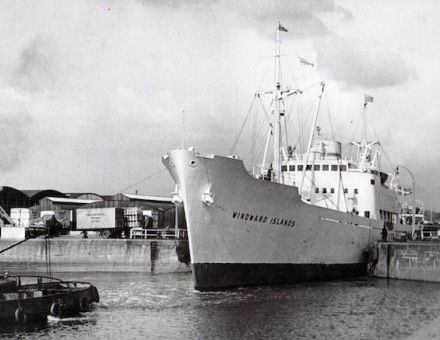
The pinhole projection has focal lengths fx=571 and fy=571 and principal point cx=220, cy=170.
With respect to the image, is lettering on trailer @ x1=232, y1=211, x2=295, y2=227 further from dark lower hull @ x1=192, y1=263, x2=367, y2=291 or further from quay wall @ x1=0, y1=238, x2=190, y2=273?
quay wall @ x1=0, y1=238, x2=190, y2=273

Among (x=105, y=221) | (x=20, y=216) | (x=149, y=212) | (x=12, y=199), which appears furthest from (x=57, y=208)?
(x=105, y=221)

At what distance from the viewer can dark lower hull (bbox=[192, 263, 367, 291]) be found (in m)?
27.0

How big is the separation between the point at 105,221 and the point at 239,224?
20.3 m

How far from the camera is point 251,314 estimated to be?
21500 millimetres

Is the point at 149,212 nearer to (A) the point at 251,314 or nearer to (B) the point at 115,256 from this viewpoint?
(B) the point at 115,256

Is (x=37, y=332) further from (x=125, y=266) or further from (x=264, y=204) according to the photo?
(x=125, y=266)

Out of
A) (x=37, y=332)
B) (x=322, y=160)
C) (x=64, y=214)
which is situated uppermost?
(x=322, y=160)

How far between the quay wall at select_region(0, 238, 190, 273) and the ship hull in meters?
10.7

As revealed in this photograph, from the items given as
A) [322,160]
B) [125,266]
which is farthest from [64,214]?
[322,160]

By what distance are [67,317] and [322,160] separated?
70.6 feet

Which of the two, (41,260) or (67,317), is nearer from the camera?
(67,317)

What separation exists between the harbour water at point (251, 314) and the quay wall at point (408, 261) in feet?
11.3

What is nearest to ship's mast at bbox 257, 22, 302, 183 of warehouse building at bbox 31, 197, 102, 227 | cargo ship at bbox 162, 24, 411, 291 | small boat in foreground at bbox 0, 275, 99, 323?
cargo ship at bbox 162, 24, 411, 291

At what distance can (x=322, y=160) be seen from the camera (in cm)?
3822
